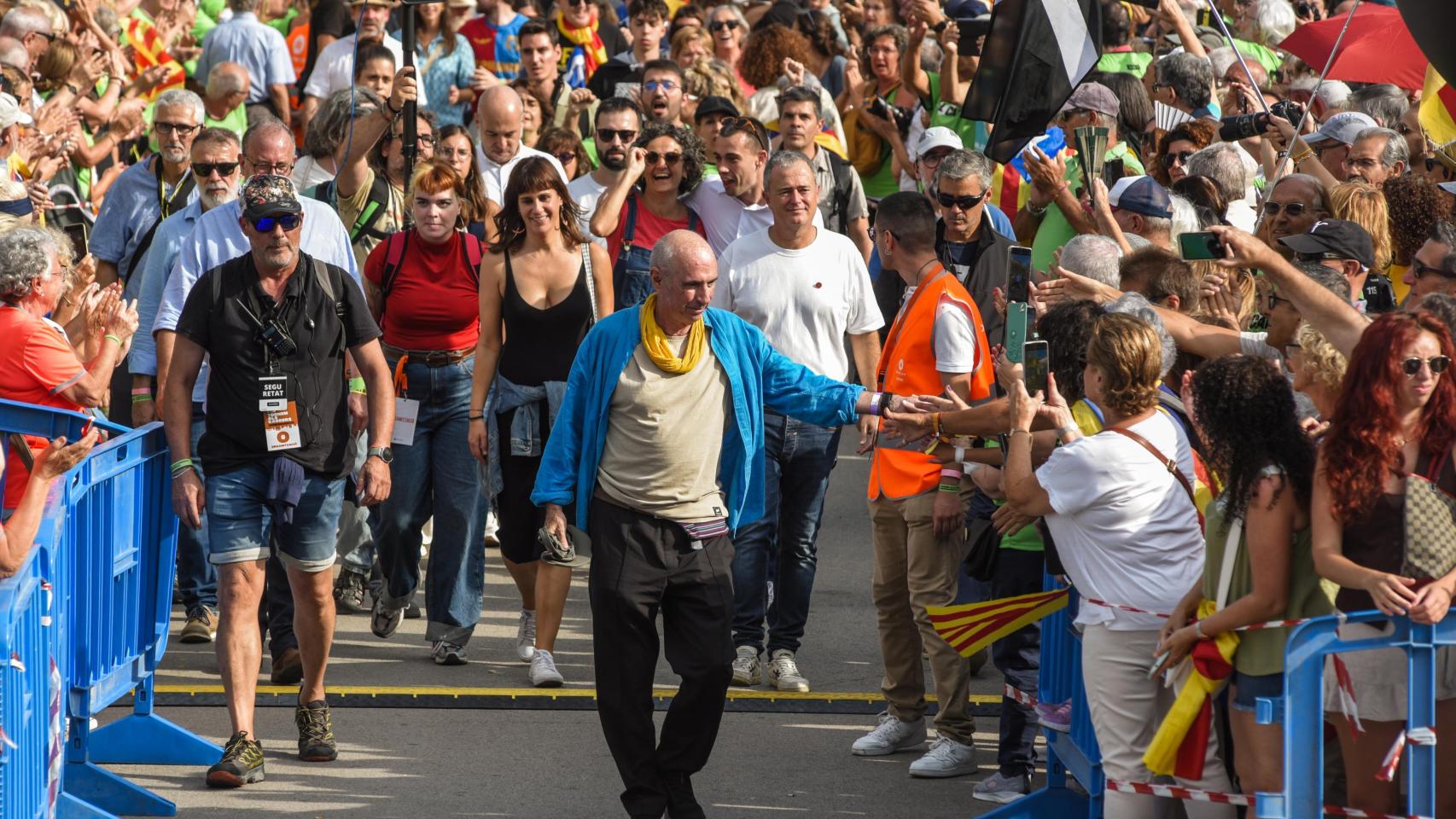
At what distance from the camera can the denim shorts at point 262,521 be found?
6.52 meters

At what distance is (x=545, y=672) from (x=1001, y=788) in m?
2.19

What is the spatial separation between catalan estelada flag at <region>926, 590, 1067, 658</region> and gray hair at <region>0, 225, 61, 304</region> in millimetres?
3453

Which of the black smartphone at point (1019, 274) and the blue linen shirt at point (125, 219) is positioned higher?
the blue linen shirt at point (125, 219)

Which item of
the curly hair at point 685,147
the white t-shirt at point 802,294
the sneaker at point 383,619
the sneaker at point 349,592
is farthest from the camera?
the curly hair at point 685,147

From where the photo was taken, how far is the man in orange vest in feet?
21.8

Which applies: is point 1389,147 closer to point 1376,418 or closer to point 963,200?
point 963,200

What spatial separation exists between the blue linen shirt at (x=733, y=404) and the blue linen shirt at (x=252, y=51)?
28.2 feet

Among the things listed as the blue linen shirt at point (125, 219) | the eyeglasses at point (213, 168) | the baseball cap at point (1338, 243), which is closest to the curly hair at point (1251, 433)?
the baseball cap at point (1338, 243)

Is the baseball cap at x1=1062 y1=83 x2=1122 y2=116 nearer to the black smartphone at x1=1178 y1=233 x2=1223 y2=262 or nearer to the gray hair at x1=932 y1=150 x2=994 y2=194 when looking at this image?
the gray hair at x1=932 y1=150 x2=994 y2=194

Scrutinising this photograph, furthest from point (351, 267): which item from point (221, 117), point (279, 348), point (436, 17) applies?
point (436, 17)

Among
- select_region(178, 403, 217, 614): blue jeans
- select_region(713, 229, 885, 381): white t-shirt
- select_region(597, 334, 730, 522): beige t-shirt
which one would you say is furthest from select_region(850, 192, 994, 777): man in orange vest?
select_region(178, 403, 217, 614): blue jeans

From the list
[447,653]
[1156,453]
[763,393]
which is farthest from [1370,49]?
[447,653]

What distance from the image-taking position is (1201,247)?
→ 571 cm

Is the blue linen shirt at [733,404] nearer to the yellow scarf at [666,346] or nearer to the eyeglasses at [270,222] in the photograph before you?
the yellow scarf at [666,346]
